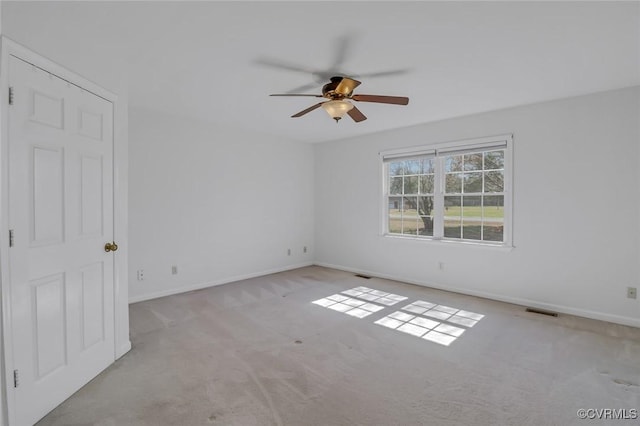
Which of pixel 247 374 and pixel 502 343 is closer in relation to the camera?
pixel 247 374

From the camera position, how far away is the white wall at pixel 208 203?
410 centimetres

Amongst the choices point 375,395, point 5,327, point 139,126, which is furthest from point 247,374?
point 139,126

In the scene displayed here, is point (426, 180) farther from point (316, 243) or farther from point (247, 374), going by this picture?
point (247, 374)

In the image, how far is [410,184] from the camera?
5082mm

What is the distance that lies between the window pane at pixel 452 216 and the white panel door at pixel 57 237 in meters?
4.20

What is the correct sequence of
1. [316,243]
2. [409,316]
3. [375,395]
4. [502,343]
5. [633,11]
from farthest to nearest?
[316,243] → [409,316] → [502,343] → [375,395] → [633,11]

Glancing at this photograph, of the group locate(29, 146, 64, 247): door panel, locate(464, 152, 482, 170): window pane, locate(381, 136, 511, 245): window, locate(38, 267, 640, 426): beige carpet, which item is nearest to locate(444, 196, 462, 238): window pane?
locate(381, 136, 511, 245): window

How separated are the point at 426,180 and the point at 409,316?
226 cm

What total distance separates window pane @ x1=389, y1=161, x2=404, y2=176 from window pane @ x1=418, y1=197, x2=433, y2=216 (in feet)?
1.91

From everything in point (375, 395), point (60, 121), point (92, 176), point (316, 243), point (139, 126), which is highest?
point (139, 126)

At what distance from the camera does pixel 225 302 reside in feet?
13.2

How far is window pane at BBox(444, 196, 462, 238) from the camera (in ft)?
15.0

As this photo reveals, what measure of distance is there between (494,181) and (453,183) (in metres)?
0.55

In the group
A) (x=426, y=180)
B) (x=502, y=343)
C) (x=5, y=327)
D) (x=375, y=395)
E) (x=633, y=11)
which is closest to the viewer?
(x=5, y=327)
